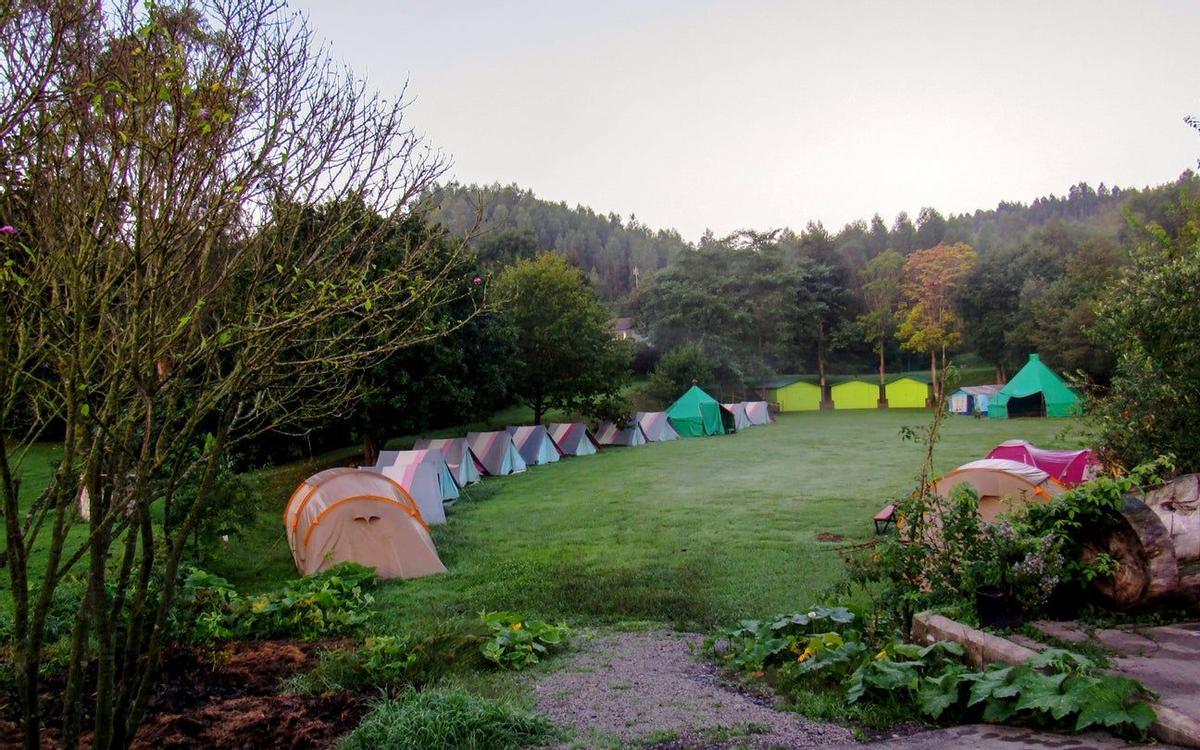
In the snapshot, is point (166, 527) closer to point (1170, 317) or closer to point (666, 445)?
point (1170, 317)

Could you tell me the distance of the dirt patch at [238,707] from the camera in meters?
4.52

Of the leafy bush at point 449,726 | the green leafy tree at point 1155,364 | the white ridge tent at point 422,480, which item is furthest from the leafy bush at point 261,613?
the green leafy tree at point 1155,364

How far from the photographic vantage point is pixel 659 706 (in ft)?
15.9

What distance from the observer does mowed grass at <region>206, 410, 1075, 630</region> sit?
8.43 meters

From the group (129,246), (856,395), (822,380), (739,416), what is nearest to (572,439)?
(739,416)

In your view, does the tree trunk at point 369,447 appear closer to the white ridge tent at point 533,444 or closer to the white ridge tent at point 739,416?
the white ridge tent at point 533,444

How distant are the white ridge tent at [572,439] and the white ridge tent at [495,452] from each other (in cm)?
440

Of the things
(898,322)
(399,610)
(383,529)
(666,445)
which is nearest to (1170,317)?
(399,610)

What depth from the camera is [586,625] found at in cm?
766

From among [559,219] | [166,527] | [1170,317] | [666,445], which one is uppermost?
[559,219]

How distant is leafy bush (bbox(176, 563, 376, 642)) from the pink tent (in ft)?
33.8

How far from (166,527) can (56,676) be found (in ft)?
10.8

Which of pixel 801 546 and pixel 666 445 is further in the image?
pixel 666 445

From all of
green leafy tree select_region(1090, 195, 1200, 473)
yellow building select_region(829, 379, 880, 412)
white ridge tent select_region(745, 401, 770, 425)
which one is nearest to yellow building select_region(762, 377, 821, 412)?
yellow building select_region(829, 379, 880, 412)
